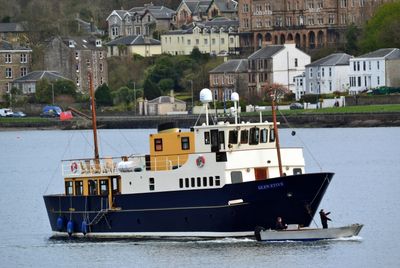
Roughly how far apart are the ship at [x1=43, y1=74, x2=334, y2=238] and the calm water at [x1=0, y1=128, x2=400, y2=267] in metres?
0.58

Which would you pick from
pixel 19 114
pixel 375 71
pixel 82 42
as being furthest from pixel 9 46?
pixel 375 71

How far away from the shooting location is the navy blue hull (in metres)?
60.2

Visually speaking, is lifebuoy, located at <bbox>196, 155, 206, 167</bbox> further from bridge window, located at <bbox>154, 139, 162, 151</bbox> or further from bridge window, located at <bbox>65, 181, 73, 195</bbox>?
bridge window, located at <bbox>65, 181, 73, 195</bbox>

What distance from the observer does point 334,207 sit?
7188 cm

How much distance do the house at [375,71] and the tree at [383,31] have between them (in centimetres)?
542

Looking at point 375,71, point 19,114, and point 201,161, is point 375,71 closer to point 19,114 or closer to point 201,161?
point 19,114

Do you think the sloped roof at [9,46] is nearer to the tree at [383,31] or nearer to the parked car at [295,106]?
the tree at [383,31]

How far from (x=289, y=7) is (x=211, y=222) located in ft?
393

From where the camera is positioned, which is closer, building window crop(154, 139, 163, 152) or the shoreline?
building window crop(154, 139, 163, 152)

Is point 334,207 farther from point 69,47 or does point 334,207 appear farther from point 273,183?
point 69,47

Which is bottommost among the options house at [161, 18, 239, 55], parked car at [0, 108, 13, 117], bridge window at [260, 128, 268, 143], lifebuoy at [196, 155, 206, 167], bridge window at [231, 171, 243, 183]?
parked car at [0, 108, 13, 117]

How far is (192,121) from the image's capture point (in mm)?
139750

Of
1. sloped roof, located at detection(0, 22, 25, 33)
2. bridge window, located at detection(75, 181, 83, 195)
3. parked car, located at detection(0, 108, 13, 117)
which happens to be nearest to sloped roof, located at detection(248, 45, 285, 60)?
parked car, located at detection(0, 108, 13, 117)

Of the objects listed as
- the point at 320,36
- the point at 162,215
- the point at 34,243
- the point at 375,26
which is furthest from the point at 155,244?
the point at 320,36
